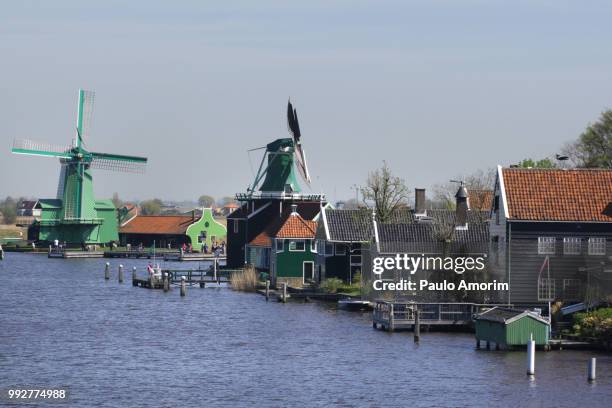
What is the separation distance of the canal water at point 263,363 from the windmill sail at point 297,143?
40.1m

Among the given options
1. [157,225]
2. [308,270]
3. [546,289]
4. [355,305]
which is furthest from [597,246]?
[157,225]

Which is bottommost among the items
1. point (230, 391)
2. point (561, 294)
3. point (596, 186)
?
point (230, 391)

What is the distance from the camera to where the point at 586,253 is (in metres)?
67.2

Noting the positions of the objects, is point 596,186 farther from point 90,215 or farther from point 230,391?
point 90,215

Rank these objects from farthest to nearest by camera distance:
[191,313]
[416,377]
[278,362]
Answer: [191,313], [278,362], [416,377]

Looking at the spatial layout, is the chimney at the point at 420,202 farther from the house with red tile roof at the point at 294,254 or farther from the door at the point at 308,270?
the door at the point at 308,270

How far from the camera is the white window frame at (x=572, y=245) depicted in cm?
6738

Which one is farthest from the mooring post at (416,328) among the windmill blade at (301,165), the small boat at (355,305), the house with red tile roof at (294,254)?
the windmill blade at (301,165)

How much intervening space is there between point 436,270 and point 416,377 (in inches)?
642

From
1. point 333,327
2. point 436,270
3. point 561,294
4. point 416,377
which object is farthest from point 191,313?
point 416,377

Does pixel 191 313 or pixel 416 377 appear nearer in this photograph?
pixel 416 377

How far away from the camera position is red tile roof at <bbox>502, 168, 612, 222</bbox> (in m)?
67.8

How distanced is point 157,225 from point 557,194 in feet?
417

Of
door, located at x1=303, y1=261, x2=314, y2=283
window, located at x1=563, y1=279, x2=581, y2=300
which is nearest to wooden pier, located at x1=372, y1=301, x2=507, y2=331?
window, located at x1=563, y1=279, x2=581, y2=300
